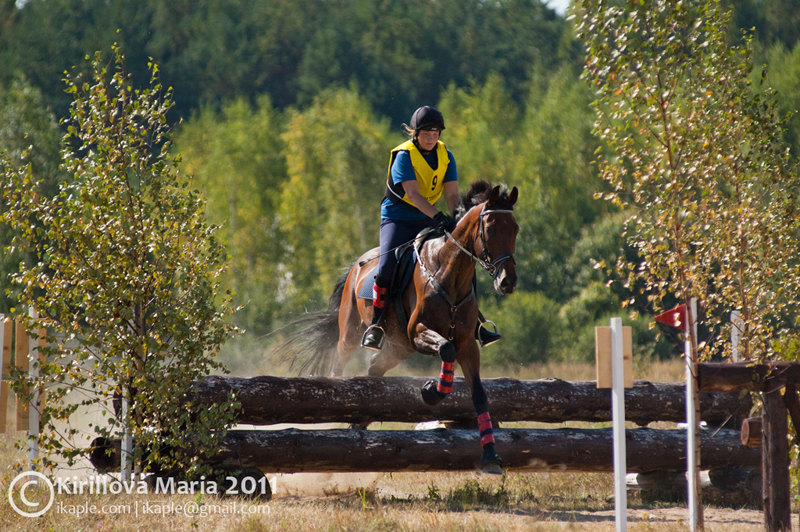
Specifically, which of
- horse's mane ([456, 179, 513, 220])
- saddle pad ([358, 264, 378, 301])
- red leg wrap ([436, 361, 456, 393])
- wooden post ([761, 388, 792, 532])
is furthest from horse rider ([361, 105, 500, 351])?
wooden post ([761, 388, 792, 532])

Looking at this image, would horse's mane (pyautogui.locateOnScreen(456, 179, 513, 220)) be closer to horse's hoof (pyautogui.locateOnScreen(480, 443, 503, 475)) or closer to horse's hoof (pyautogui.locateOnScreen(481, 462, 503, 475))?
horse's hoof (pyautogui.locateOnScreen(480, 443, 503, 475))

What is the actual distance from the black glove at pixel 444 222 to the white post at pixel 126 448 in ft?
10.4

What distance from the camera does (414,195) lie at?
27.7 ft

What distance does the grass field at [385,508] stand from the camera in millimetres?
6254

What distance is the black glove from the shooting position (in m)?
8.27

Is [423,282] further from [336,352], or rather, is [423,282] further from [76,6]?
[76,6]

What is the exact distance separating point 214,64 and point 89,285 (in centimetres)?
5387

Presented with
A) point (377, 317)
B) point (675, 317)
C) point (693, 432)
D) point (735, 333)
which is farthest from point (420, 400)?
point (735, 333)

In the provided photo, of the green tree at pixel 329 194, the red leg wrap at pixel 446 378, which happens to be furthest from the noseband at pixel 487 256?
the green tree at pixel 329 194

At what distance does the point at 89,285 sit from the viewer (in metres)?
6.51

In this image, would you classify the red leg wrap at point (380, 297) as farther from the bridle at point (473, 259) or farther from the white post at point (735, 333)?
the white post at point (735, 333)

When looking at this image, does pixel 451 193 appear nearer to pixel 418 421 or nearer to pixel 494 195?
pixel 494 195

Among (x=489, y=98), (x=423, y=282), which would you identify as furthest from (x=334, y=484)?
(x=489, y=98)

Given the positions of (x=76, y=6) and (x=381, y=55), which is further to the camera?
(x=381, y=55)
